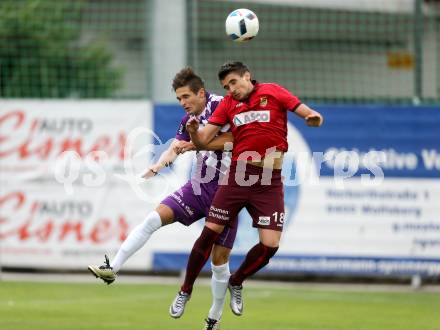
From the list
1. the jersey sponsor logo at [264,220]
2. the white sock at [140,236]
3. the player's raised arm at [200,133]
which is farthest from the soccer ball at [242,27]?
the white sock at [140,236]

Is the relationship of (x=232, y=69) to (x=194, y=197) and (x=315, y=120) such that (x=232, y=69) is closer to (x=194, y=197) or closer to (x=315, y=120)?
(x=315, y=120)

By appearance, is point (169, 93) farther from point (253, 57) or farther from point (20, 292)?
point (20, 292)

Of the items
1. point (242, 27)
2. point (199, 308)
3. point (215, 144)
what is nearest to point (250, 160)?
point (215, 144)

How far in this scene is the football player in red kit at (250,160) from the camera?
425 inches

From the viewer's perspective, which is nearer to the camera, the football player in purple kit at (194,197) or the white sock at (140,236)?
the football player in purple kit at (194,197)

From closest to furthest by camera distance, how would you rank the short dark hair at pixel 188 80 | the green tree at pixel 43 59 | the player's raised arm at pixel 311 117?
the player's raised arm at pixel 311 117 < the short dark hair at pixel 188 80 < the green tree at pixel 43 59

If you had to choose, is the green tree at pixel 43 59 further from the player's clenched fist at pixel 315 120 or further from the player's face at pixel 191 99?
the player's clenched fist at pixel 315 120

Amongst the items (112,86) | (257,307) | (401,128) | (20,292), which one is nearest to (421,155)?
(401,128)

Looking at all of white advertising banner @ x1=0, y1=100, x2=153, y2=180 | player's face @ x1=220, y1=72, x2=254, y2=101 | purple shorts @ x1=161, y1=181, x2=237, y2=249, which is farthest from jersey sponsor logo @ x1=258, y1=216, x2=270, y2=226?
white advertising banner @ x1=0, y1=100, x2=153, y2=180

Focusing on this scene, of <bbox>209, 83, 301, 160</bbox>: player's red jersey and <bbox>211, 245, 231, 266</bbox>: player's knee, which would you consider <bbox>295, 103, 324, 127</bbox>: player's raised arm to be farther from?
<bbox>211, 245, 231, 266</bbox>: player's knee

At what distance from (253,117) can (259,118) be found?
0.06 metres

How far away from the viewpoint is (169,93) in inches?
683

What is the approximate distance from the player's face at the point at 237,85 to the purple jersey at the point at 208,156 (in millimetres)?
527

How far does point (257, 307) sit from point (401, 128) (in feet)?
13.1
